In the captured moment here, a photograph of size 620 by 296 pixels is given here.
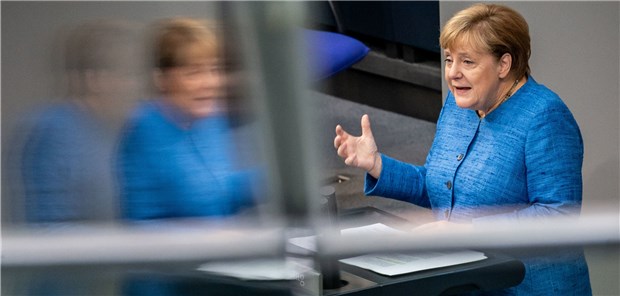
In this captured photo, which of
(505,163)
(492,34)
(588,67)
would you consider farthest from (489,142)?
(588,67)

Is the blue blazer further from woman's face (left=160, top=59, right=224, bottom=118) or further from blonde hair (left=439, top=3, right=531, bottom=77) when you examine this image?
woman's face (left=160, top=59, right=224, bottom=118)

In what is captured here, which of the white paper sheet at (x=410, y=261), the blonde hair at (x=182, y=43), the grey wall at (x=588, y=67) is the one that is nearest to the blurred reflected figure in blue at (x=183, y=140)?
the blonde hair at (x=182, y=43)

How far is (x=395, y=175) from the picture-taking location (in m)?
1.50

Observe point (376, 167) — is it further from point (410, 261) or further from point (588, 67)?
point (588, 67)

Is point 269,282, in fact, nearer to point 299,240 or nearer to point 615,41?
point 299,240

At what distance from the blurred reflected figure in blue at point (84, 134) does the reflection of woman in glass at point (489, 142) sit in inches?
27.7

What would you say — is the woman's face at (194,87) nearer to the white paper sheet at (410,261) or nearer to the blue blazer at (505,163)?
the white paper sheet at (410,261)

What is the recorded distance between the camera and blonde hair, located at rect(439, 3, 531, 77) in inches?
56.2

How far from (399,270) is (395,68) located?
144 inches

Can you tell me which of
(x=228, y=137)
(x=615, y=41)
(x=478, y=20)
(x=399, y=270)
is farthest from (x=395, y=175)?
(x=615, y=41)

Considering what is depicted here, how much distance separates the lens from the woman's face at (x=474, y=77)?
1423 millimetres

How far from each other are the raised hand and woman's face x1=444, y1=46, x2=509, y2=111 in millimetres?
147

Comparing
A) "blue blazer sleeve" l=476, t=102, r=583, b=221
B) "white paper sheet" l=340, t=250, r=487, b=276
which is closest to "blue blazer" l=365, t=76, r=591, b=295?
"blue blazer sleeve" l=476, t=102, r=583, b=221

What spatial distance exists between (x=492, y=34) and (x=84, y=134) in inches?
36.3
